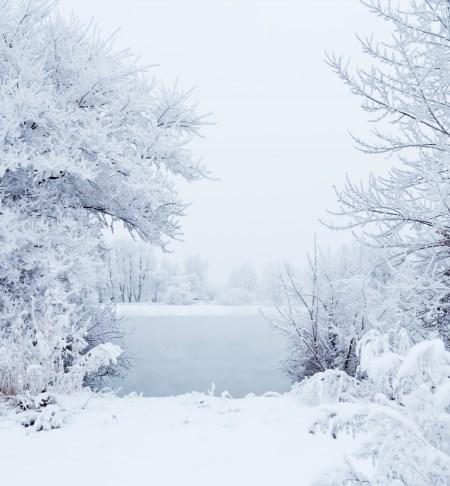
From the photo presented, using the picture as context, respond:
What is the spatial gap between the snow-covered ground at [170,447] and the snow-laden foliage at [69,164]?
146 cm

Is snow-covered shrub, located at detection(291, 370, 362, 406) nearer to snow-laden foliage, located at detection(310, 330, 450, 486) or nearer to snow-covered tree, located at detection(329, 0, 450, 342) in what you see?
snow-covered tree, located at detection(329, 0, 450, 342)

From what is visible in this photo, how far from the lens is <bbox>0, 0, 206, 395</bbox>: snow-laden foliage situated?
6.97 m

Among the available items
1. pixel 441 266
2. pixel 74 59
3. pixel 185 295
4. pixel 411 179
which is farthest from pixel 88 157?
pixel 185 295

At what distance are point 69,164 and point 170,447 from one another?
14.5 ft

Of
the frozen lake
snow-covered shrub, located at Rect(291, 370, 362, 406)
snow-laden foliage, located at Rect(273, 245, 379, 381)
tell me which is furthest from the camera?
the frozen lake

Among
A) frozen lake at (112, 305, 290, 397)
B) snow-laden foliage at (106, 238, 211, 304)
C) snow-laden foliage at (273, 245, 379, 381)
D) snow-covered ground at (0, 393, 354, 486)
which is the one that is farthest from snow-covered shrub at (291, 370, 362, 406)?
snow-laden foliage at (106, 238, 211, 304)

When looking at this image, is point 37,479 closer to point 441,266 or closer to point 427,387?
point 427,387

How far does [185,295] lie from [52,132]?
54.2 m

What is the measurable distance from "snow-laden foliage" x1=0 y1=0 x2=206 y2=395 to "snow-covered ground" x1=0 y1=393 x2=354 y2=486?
146 centimetres

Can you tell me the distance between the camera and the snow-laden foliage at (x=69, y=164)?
697 centimetres

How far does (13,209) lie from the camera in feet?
23.5

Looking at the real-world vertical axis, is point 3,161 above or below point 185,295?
above

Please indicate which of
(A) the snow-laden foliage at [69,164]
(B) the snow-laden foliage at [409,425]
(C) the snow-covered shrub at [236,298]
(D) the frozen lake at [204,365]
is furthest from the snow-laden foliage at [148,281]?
(B) the snow-laden foliage at [409,425]

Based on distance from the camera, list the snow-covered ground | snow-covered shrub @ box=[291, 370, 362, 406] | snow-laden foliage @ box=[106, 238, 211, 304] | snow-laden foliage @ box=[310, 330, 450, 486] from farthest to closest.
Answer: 1. snow-laden foliage @ box=[106, 238, 211, 304]
2. snow-covered shrub @ box=[291, 370, 362, 406]
3. the snow-covered ground
4. snow-laden foliage @ box=[310, 330, 450, 486]
